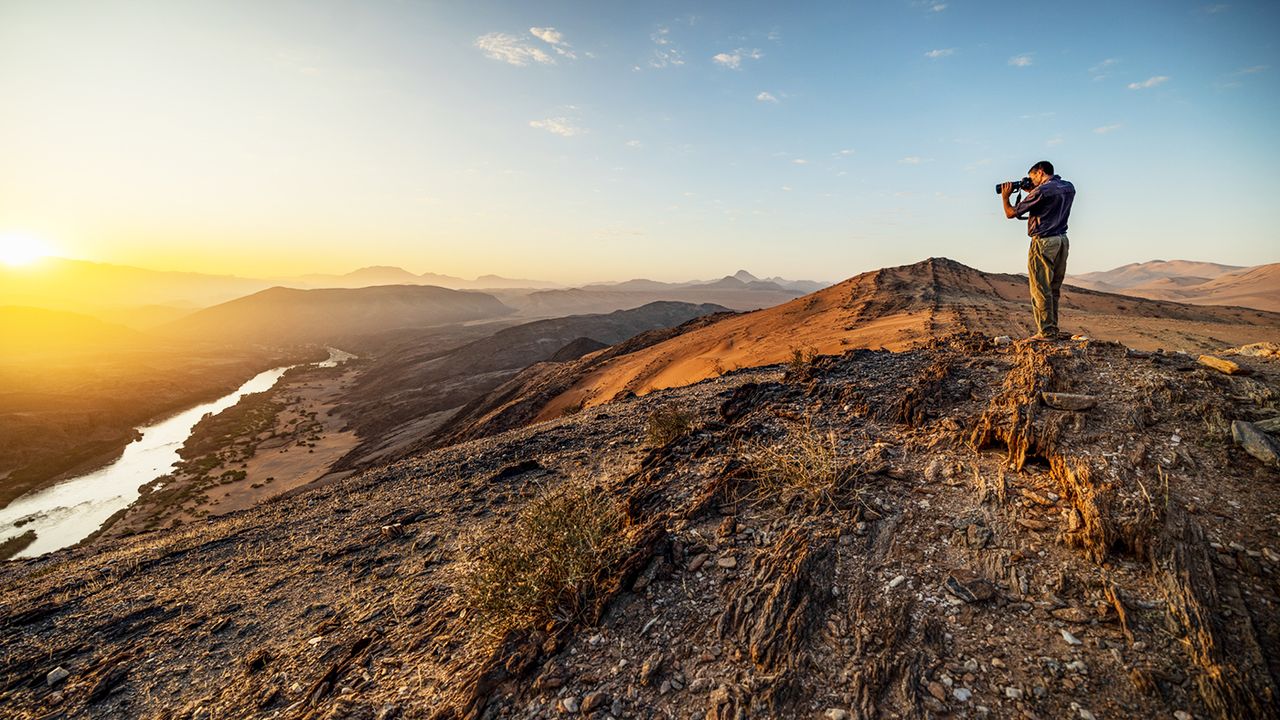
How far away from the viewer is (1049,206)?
617 cm

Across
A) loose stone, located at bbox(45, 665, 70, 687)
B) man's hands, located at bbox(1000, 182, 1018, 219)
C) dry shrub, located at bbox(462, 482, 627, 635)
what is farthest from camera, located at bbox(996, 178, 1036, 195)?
loose stone, located at bbox(45, 665, 70, 687)

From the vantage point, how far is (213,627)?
18.2 feet

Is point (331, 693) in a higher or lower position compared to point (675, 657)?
lower

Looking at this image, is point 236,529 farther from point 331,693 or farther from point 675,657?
point 675,657

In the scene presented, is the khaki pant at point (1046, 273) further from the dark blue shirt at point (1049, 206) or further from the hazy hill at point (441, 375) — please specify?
the hazy hill at point (441, 375)

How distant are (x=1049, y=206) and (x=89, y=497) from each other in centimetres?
4689

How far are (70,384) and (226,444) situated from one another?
35.9 m

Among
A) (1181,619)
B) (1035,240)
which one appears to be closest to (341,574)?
(1181,619)

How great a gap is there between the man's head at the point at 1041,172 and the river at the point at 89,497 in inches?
1492

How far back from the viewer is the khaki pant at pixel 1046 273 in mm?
6312

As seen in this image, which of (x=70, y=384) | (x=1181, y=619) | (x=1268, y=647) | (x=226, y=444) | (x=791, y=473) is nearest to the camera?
(x=1268, y=647)

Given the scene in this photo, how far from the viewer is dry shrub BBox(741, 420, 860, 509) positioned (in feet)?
14.5

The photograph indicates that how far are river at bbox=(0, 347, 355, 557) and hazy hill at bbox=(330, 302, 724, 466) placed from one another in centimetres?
1225

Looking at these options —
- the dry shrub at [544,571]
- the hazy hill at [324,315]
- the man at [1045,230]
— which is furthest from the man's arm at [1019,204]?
the hazy hill at [324,315]
